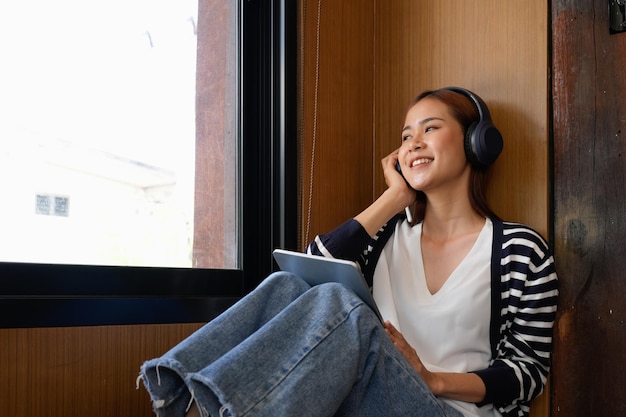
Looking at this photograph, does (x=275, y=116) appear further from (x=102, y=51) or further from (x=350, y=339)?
(x=350, y=339)

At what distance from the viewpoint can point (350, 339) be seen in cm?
103

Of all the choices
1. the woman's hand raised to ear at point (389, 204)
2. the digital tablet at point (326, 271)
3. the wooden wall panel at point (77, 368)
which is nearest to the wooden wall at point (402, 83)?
the woman's hand raised to ear at point (389, 204)

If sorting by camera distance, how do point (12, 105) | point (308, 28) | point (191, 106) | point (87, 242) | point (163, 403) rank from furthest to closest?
point (308, 28) < point (191, 106) < point (87, 242) < point (12, 105) < point (163, 403)

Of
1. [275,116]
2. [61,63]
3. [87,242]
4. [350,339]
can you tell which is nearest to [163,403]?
[350,339]

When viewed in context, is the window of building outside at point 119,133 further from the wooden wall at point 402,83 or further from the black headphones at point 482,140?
the black headphones at point 482,140

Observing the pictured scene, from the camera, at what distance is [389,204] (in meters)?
1.58

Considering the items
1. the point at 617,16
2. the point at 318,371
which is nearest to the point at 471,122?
the point at 617,16

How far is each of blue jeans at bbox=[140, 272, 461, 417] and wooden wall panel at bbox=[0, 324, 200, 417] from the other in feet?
1.07

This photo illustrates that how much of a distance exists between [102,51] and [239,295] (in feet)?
2.37

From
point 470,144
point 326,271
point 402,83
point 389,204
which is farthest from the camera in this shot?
point 402,83

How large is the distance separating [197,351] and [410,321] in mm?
634

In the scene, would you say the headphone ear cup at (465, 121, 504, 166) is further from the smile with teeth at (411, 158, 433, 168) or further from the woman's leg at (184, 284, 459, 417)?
the woman's leg at (184, 284, 459, 417)

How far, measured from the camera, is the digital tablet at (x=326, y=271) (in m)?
1.10

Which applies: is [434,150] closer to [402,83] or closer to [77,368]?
[402,83]
